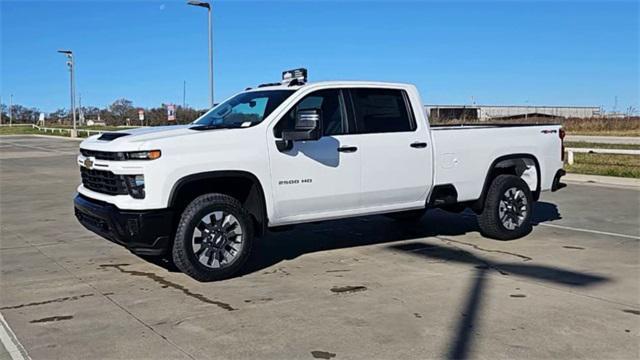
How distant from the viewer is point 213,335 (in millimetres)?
4906

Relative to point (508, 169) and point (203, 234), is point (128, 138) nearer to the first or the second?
point (203, 234)

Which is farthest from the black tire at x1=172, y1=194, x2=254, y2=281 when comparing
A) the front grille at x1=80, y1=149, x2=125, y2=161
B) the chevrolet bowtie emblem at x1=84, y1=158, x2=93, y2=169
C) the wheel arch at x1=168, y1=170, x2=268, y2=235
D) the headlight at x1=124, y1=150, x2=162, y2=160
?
the chevrolet bowtie emblem at x1=84, y1=158, x2=93, y2=169

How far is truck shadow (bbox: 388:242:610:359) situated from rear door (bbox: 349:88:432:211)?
66cm

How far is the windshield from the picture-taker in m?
7.05

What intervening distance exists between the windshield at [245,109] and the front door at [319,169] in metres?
0.25

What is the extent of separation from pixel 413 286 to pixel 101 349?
296 cm

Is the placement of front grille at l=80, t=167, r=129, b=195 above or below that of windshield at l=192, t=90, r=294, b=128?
below

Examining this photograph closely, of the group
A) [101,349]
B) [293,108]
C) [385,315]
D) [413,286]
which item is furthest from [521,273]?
[101,349]

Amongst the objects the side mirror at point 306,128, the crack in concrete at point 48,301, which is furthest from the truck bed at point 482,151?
the crack in concrete at point 48,301

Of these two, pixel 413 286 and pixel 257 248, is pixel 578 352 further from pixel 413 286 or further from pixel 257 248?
pixel 257 248

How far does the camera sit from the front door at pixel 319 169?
6859 millimetres

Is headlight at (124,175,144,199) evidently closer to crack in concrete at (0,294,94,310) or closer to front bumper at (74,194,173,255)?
front bumper at (74,194,173,255)

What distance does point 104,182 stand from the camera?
21.6 feet

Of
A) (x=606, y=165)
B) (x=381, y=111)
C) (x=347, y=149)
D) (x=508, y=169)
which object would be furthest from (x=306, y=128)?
(x=606, y=165)
